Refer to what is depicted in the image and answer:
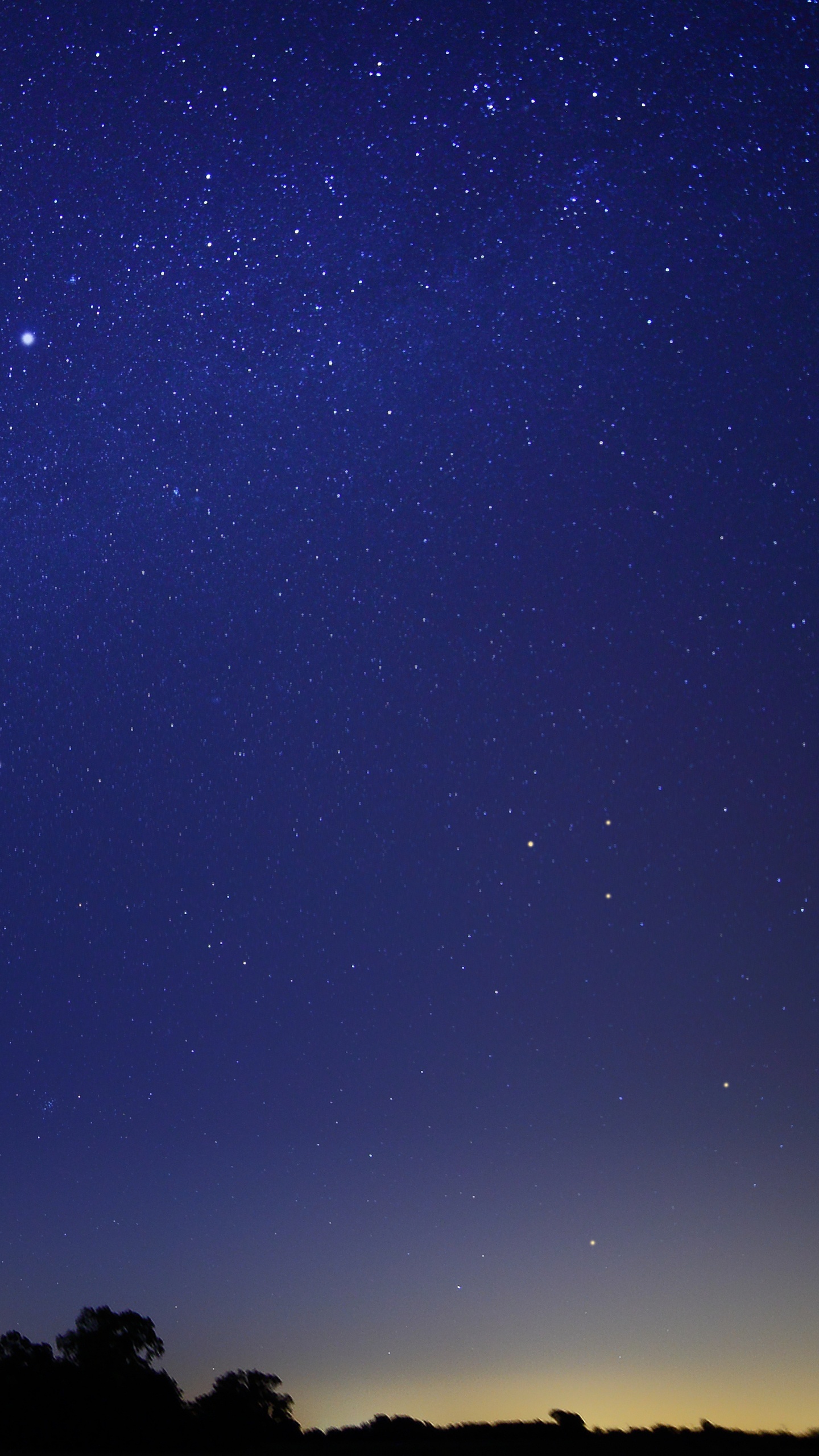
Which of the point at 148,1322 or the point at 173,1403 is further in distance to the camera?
the point at 148,1322

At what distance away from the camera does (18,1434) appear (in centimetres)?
1975

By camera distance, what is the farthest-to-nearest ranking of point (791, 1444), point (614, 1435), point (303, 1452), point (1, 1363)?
point (1, 1363) → point (303, 1452) → point (614, 1435) → point (791, 1444)

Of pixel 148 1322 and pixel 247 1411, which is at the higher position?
pixel 148 1322

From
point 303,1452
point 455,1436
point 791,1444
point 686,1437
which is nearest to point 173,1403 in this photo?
point 303,1452

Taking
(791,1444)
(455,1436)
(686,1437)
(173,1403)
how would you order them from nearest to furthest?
(791,1444) → (686,1437) → (455,1436) → (173,1403)

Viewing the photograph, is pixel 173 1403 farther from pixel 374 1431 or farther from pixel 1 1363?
pixel 374 1431

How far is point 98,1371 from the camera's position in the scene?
21.8m

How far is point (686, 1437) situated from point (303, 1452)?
7.11 m

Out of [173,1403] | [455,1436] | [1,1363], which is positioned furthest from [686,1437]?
[1,1363]

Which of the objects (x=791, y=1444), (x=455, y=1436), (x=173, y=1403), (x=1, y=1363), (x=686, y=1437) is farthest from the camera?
(x=1, y=1363)

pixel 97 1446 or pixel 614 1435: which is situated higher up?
pixel 614 1435

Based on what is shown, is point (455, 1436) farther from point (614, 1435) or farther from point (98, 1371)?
point (98, 1371)

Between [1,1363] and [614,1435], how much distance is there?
1689 centimetres

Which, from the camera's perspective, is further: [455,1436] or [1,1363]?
[1,1363]
